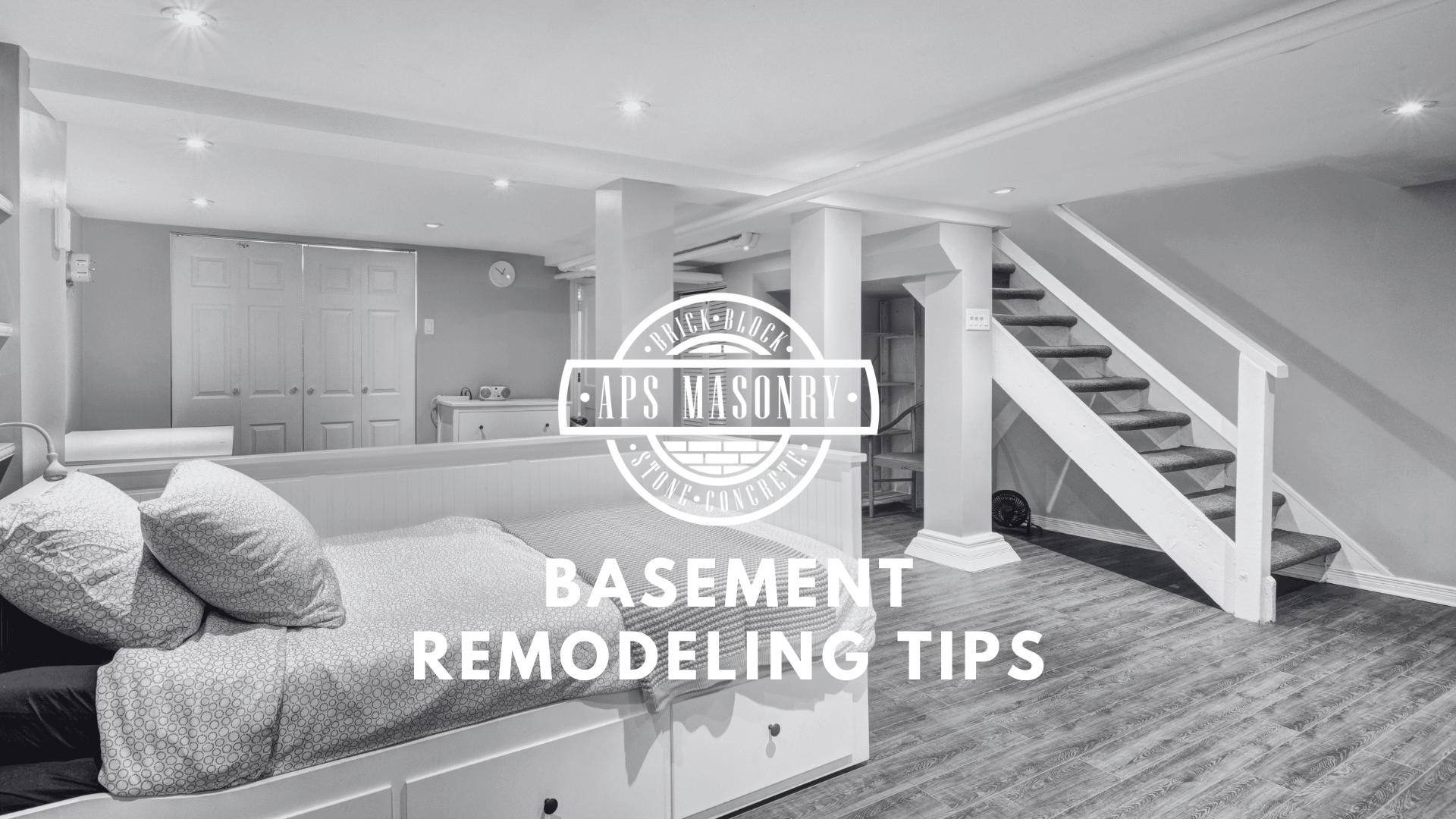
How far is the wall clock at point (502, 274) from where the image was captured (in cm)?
683

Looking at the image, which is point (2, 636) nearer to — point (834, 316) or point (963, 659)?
point (963, 659)

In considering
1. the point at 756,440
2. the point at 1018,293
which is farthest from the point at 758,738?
the point at 1018,293

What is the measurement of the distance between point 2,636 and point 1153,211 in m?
5.75

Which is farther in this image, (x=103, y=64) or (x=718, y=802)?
(x=103, y=64)

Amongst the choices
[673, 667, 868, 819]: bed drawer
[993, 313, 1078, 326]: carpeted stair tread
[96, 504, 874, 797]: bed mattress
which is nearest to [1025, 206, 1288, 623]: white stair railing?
[993, 313, 1078, 326]: carpeted stair tread

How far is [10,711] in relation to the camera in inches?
55.7

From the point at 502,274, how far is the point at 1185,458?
5.42 meters

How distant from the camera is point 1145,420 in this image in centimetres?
446

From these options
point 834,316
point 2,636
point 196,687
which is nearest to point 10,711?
point 196,687

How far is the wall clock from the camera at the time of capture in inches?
269

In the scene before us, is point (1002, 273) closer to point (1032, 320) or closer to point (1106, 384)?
point (1032, 320)

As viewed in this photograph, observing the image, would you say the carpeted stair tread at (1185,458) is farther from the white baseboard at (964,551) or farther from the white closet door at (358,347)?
the white closet door at (358,347)

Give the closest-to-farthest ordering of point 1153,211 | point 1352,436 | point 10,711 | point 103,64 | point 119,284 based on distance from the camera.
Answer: point 10,711, point 103,64, point 1352,436, point 1153,211, point 119,284

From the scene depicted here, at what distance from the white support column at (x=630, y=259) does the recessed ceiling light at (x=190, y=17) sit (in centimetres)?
182
